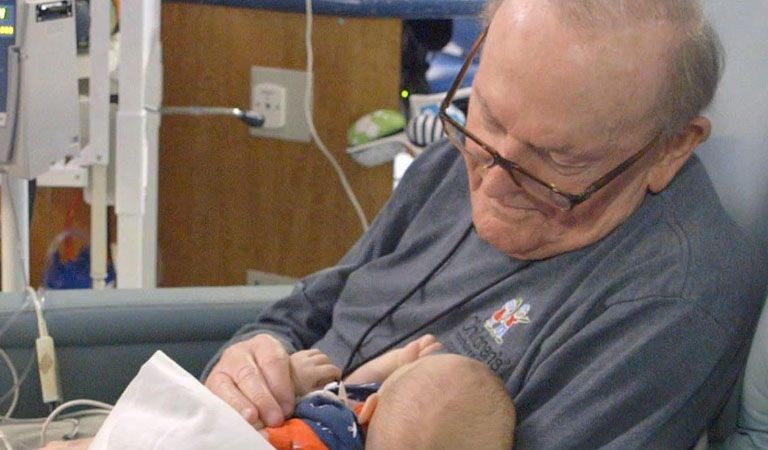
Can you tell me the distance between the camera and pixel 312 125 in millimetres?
2562

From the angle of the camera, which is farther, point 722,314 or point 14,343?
point 14,343

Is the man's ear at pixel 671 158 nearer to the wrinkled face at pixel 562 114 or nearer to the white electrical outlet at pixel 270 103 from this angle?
the wrinkled face at pixel 562 114

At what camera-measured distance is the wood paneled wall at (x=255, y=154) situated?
2539mm

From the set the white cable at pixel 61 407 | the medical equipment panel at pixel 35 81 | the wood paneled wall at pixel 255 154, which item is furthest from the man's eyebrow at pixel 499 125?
the wood paneled wall at pixel 255 154

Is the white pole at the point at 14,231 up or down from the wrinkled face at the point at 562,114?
down

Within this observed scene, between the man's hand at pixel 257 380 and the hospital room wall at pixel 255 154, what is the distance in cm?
113

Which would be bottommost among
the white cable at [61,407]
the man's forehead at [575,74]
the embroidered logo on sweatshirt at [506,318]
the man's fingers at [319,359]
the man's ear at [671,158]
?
the white cable at [61,407]

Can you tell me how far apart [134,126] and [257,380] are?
0.87m

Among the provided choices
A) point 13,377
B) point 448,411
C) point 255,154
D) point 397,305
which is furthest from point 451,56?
point 448,411

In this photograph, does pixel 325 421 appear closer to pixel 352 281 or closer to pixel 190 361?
pixel 352 281

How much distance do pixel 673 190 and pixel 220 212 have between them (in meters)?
1.57

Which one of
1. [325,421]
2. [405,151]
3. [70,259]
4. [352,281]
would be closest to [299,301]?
[352,281]

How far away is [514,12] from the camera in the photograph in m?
1.23

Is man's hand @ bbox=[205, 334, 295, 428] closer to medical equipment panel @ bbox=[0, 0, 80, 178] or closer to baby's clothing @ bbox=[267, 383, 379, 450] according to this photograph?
baby's clothing @ bbox=[267, 383, 379, 450]
